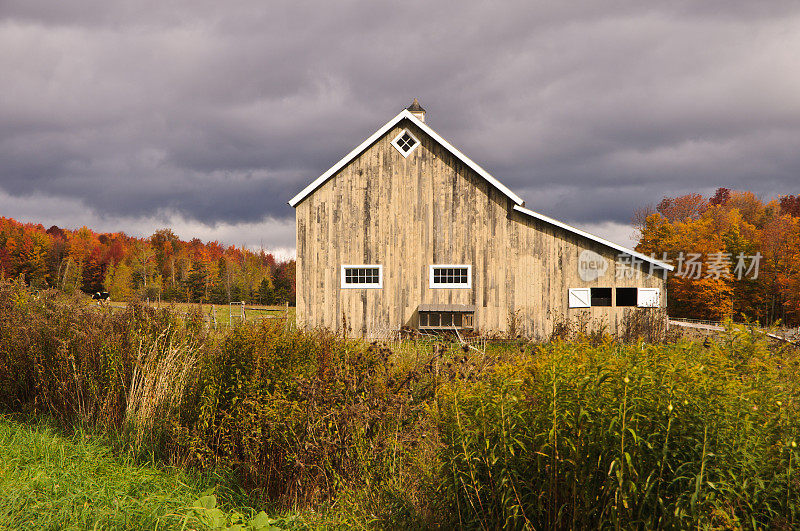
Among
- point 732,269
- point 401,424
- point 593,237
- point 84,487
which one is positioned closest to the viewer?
point 84,487

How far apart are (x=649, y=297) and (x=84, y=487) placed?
17.3 meters

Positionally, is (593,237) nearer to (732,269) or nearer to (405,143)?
(405,143)

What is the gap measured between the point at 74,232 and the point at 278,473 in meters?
98.1

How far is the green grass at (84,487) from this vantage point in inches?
170

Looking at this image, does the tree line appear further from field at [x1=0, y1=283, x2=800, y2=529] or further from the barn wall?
field at [x1=0, y1=283, x2=800, y2=529]

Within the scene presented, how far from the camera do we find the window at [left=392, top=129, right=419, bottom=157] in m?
18.9

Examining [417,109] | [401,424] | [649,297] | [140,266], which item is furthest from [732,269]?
[140,266]

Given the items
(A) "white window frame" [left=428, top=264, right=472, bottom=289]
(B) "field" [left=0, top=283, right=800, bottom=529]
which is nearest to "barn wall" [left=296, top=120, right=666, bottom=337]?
(A) "white window frame" [left=428, top=264, right=472, bottom=289]

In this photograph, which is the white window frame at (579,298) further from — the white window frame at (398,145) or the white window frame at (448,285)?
the white window frame at (398,145)

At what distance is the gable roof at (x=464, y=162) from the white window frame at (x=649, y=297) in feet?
2.81

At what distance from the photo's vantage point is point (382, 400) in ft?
18.9

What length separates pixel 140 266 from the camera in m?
71.6

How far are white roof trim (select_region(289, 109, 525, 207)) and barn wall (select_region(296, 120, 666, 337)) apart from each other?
0.26 metres

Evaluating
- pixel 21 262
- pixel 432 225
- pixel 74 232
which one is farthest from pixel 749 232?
pixel 74 232
